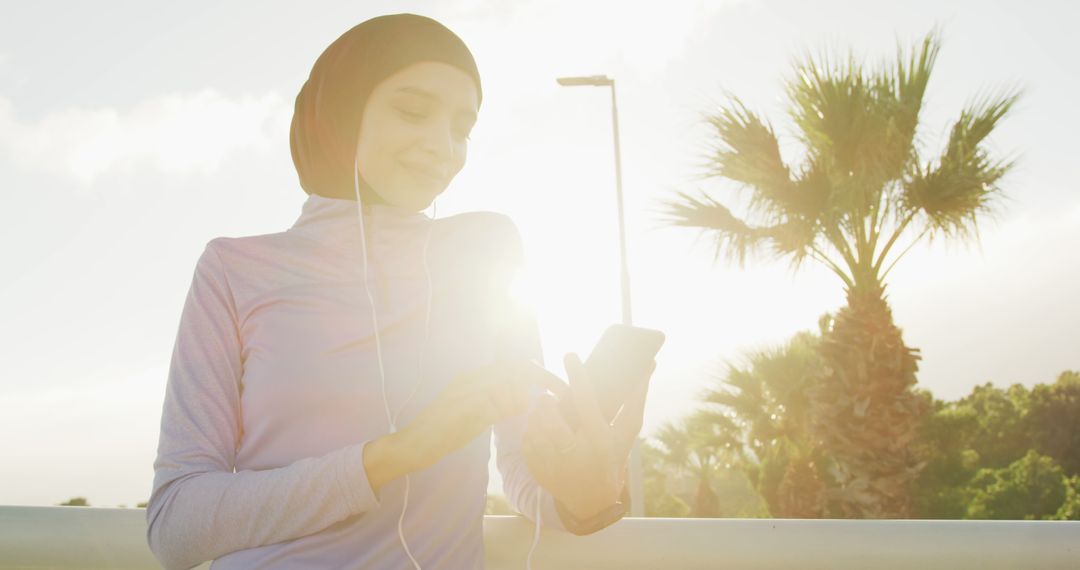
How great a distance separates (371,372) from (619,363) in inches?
17.7

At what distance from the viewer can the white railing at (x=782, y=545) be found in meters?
1.46

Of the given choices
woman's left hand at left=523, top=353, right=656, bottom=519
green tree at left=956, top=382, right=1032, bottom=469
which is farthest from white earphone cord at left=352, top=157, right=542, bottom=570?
green tree at left=956, top=382, right=1032, bottom=469

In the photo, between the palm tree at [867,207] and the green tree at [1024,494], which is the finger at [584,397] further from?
the green tree at [1024,494]

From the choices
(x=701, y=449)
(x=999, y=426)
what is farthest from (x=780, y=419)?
(x=999, y=426)

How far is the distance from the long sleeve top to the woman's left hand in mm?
169

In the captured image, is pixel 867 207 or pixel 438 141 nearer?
pixel 438 141

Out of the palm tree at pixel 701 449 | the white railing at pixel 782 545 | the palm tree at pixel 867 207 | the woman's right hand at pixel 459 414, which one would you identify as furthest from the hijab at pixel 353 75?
the palm tree at pixel 701 449

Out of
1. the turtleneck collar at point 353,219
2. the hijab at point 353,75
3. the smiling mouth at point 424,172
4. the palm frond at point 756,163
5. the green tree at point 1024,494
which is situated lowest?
the green tree at point 1024,494

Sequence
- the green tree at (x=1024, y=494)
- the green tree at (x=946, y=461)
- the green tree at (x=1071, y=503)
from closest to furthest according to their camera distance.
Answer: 1. the green tree at (x=1071, y=503)
2. the green tree at (x=1024, y=494)
3. the green tree at (x=946, y=461)

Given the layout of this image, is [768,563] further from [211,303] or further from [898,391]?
[898,391]

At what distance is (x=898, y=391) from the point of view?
8.92 m

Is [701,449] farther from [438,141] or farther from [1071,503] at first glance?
[438,141]

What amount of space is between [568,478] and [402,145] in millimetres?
712

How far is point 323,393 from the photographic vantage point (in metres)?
1.43
